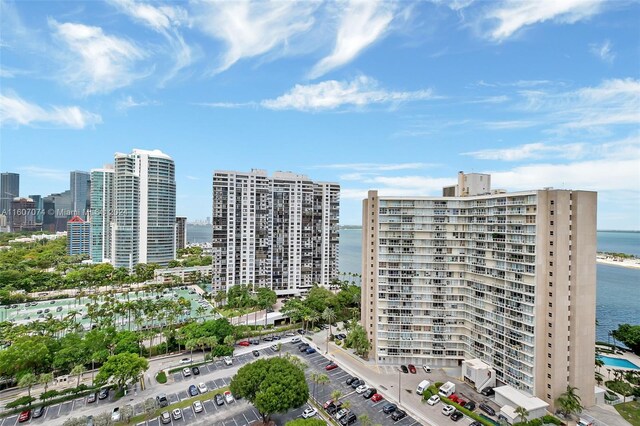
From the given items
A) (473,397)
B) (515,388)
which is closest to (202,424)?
(473,397)

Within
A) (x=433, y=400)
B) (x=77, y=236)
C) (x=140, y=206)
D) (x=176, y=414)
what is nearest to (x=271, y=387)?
(x=176, y=414)

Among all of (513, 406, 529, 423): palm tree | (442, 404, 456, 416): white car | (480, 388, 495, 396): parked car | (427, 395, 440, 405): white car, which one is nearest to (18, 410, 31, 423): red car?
(427, 395, 440, 405): white car

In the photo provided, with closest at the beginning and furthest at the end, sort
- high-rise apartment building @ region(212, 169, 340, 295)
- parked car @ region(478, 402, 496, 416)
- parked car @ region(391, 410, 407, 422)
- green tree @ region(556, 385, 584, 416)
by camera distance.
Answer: green tree @ region(556, 385, 584, 416) → parked car @ region(391, 410, 407, 422) → parked car @ region(478, 402, 496, 416) → high-rise apartment building @ region(212, 169, 340, 295)

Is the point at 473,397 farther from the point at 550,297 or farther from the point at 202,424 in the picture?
the point at 202,424

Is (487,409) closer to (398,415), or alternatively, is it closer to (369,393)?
(398,415)

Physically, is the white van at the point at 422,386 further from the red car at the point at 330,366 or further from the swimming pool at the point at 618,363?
the swimming pool at the point at 618,363

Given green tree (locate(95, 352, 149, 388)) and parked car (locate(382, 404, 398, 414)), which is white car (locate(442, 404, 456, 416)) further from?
green tree (locate(95, 352, 149, 388))

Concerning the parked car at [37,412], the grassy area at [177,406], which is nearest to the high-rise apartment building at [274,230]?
the grassy area at [177,406]
